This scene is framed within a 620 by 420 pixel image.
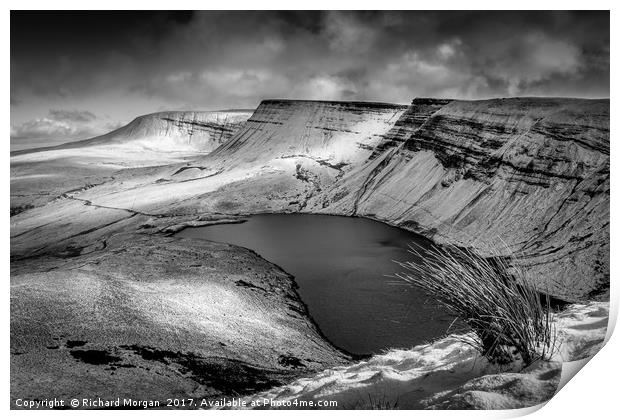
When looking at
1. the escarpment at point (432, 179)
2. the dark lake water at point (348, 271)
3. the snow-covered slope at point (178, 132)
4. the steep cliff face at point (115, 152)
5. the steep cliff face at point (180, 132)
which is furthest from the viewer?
the steep cliff face at point (180, 132)

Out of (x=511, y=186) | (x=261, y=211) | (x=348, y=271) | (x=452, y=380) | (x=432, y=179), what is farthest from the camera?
(x=261, y=211)

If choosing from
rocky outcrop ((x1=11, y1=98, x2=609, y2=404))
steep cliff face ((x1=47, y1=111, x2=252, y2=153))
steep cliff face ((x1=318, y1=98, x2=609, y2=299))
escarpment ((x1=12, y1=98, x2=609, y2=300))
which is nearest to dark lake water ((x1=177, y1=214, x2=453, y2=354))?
rocky outcrop ((x1=11, y1=98, x2=609, y2=404))

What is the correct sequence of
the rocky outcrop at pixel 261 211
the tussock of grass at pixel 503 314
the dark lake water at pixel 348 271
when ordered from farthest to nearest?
the dark lake water at pixel 348 271, the rocky outcrop at pixel 261 211, the tussock of grass at pixel 503 314

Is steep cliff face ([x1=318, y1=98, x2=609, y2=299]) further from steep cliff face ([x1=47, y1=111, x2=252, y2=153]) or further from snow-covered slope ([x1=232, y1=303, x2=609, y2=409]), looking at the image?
steep cliff face ([x1=47, y1=111, x2=252, y2=153])

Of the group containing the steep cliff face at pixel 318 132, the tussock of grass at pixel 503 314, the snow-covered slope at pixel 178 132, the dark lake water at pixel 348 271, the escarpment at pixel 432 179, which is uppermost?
the snow-covered slope at pixel 178 132

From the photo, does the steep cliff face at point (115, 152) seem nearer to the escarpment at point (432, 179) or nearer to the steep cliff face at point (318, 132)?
the escarpment at point (432, 179)

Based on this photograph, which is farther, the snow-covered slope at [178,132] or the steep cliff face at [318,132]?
the snow-covered slope at [178,132]

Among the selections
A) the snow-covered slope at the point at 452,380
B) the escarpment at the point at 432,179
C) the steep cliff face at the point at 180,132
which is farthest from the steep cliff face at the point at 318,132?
the steep cliff face at the point at 180,132

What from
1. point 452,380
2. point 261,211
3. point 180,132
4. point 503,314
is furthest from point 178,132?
point 503,314

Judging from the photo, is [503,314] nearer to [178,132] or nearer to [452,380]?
[452,380]
